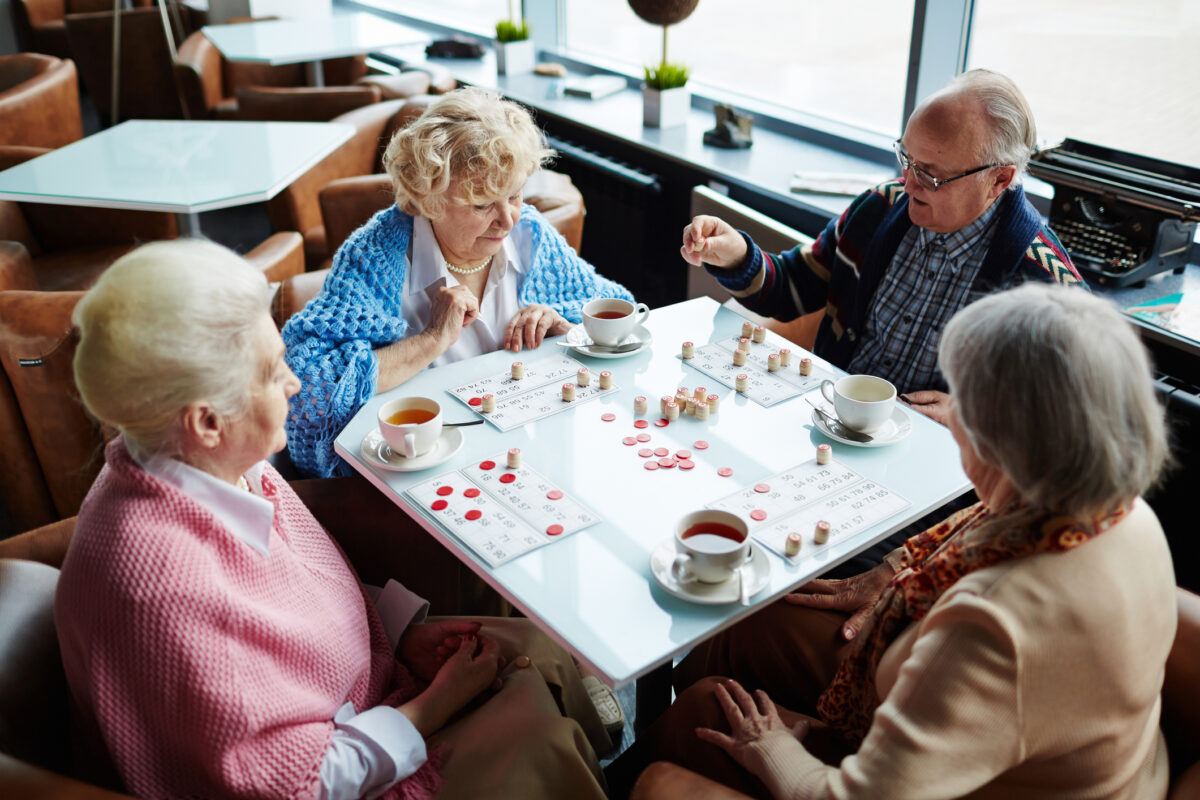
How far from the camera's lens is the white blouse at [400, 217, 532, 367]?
2.09 metres

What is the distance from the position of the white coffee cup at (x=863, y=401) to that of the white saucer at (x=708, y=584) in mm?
383

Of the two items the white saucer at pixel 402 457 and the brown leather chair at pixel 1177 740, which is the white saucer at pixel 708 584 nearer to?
the brown leather chair at pixel 1177 740

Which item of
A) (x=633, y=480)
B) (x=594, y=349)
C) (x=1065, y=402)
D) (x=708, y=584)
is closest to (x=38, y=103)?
(x=594, y=349)

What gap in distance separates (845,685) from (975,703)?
0.40m

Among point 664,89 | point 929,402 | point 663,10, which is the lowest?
point 929,402

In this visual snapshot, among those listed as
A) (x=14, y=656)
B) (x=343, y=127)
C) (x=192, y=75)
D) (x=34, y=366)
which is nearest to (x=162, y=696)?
(x=14, y=656)

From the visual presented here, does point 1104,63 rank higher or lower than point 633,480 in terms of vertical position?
higher

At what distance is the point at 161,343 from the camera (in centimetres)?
120

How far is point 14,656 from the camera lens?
4.22 feet

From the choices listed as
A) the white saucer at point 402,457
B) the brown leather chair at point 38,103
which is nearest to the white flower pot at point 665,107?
the white saucer at point 402,457

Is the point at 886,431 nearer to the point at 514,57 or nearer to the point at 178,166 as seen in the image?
the point at 178,166

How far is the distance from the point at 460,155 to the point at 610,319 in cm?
45

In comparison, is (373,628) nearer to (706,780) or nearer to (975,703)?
(706,780)

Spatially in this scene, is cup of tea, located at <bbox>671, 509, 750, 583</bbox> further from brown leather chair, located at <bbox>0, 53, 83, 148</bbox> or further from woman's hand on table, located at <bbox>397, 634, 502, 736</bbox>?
brown leather chair, located at <bbox>0, 53, 83, 148</bbox>
